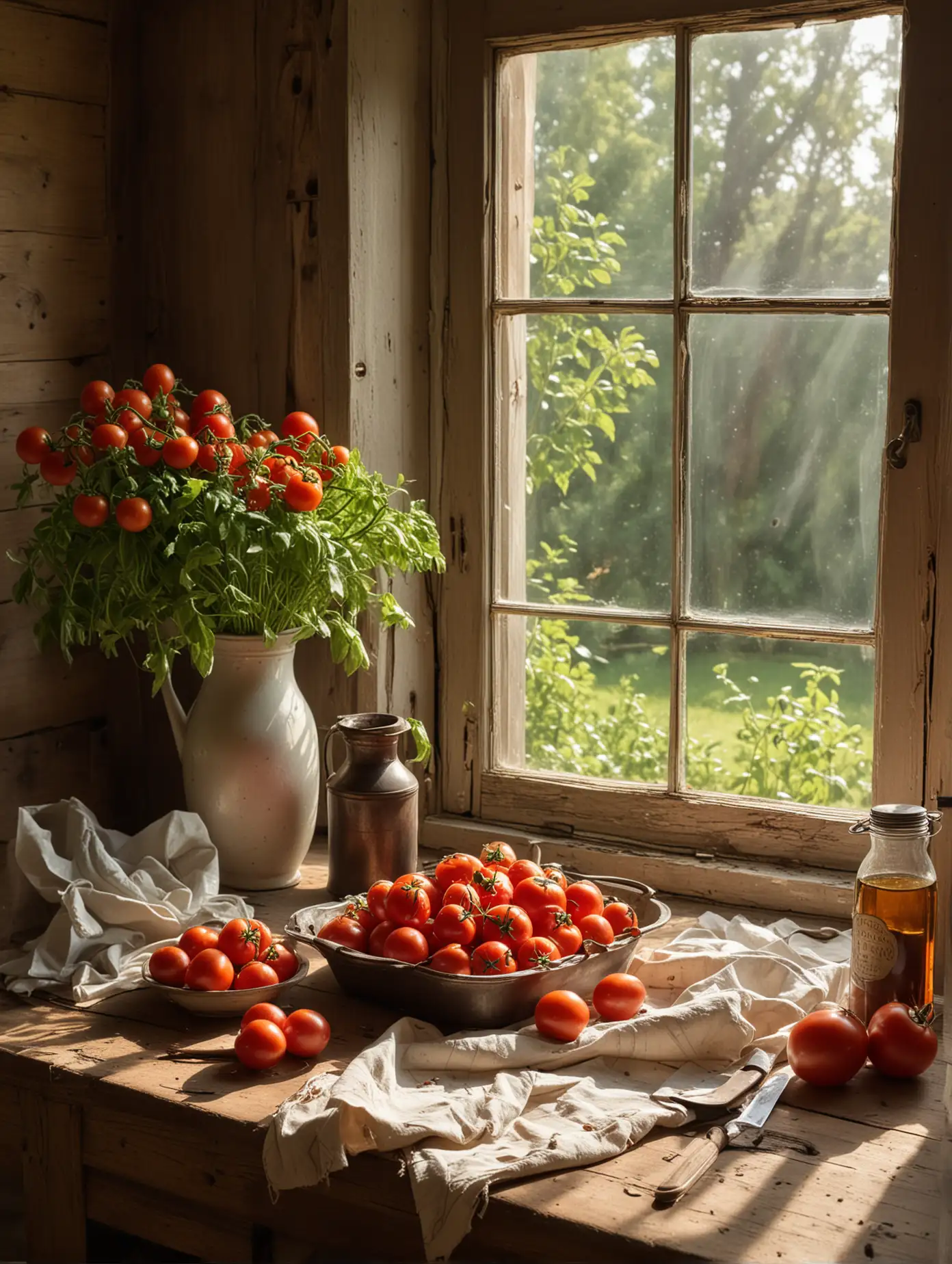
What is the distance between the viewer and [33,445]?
5.70 ft

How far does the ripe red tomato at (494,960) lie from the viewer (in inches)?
59.5

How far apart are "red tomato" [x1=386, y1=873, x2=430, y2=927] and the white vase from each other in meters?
0.37

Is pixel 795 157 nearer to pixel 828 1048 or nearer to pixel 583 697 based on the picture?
pixel 583 697

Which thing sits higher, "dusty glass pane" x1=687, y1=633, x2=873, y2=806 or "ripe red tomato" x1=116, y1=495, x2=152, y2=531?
"ripe red tomato" x1=116, y1=495, x2=152, y2=531

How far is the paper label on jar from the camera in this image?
1.49 metres

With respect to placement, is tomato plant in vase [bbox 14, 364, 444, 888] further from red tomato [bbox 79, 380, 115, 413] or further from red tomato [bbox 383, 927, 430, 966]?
red tomato [bbox 383, 927, 430, 966]

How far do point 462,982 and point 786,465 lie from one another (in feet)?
2.74

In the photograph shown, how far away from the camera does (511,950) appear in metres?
1.56

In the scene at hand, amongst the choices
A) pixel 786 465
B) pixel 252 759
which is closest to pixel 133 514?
pixel 252 759

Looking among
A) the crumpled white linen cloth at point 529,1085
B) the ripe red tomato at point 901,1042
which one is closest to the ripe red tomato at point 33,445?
the crumpled white linen cloth at point 529,1085

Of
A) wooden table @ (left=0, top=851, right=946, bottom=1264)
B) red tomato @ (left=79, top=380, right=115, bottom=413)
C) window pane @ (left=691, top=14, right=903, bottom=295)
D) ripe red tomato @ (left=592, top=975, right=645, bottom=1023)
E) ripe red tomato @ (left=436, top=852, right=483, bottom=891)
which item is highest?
window pane @ (left=691, top=14, right=903, bottom=295)

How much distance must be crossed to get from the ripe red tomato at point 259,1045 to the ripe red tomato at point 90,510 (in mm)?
629

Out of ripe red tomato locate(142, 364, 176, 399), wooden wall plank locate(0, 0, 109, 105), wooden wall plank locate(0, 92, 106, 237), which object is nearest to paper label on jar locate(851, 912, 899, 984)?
ripe red tomato locate(142, 364, 176, 399)

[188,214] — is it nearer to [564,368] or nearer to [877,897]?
[564,368]
